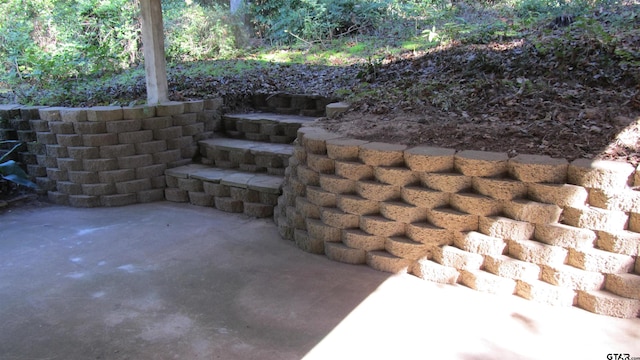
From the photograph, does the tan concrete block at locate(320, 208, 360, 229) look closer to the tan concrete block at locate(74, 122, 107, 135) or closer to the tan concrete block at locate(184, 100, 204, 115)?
the tan concrete block at locate(184, 100, 204, 115)

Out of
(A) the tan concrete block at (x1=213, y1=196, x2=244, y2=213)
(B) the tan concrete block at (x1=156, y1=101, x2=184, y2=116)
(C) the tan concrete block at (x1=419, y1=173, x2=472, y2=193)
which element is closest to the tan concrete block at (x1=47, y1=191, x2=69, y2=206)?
(B) the tan concrete block at (x1=156, y1=101, x2=184, y2=116)

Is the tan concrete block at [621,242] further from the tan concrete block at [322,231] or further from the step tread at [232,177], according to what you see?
the step tread at [232,177]

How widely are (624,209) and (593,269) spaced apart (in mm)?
436

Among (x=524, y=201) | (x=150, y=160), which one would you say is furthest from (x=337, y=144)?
(x=150, y=160)

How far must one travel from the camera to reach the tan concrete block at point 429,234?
11.1 ft

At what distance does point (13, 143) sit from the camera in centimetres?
582

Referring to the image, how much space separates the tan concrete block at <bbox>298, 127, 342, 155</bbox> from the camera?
393cm

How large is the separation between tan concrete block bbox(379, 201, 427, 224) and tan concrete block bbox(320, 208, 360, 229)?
30 cm

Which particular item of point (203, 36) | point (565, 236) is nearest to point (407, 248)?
point (565, 236)

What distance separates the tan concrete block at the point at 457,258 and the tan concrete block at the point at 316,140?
51.2 inches

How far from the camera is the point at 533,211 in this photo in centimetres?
309

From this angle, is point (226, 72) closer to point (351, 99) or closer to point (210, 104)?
point (210, 104)

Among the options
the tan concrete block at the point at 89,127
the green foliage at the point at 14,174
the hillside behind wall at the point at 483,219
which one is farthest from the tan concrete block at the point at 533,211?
the green foliage at the point at 14,174

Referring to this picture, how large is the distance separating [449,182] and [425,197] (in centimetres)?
21
